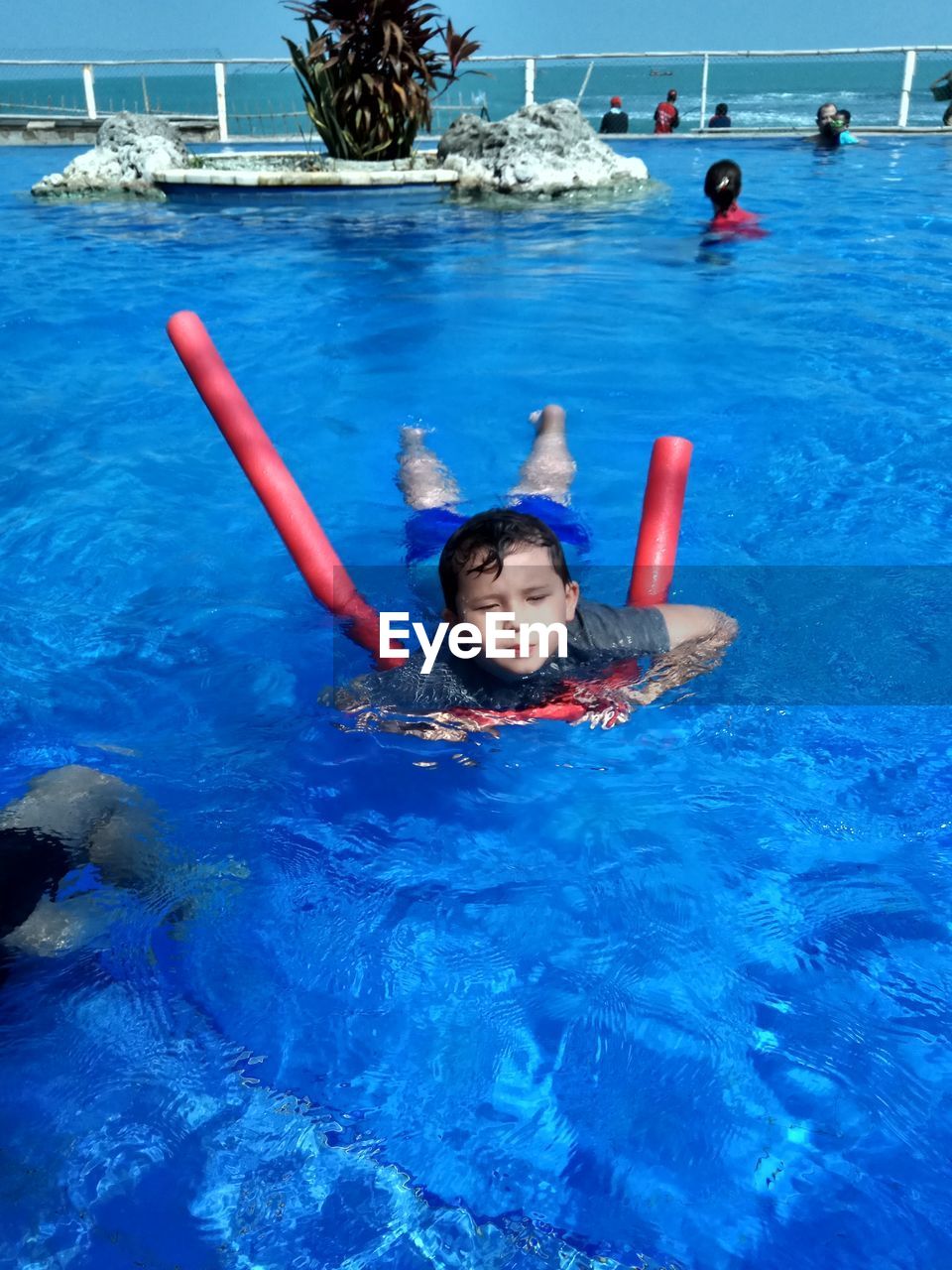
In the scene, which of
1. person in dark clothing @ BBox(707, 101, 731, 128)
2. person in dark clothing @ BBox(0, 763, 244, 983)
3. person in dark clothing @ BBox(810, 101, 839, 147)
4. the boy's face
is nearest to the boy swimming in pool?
the boy's face

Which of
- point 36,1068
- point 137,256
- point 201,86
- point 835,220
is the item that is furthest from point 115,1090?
point 201,86

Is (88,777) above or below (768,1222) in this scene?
above

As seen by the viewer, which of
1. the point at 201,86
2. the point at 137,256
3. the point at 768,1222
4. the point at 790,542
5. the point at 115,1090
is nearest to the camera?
the point at 768,1222

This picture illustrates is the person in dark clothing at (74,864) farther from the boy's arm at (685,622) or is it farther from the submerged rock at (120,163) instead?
the submerged rock at (120,163)

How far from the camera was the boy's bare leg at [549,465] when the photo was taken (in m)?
4.59

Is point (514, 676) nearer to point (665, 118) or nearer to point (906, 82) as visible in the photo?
point (906, 82)

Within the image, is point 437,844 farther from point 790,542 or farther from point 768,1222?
point 790,542

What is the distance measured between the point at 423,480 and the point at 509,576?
2.21 meters

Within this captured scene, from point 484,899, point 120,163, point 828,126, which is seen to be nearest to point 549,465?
point 484,899

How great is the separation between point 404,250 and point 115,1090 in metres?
→ 8.59

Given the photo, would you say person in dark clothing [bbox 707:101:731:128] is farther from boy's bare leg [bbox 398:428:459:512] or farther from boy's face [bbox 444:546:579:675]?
boy's face [bbox 444:546:579:675]

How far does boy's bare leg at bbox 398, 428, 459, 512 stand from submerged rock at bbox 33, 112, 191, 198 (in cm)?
873

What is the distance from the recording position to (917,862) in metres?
2.62

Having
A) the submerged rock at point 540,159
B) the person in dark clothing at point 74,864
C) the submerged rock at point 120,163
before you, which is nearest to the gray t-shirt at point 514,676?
the person in dark clothing at point 74,864
